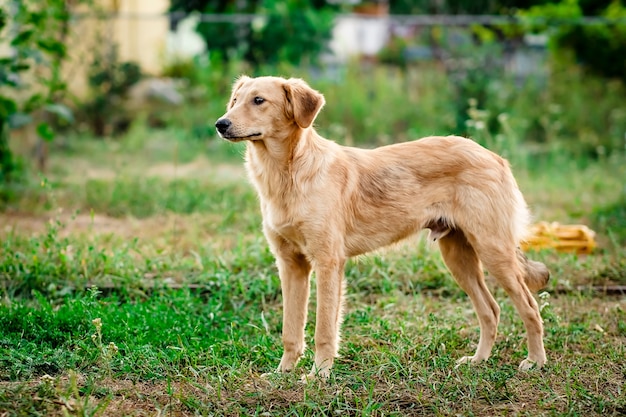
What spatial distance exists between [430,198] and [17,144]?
732cm

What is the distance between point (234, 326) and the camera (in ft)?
16.8

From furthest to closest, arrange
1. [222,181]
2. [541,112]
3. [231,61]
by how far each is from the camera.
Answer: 1. [231,61]
2. [541,112]
3. [222,181]

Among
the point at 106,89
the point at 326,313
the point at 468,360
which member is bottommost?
the point at 106,89

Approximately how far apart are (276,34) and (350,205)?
31.0 feet

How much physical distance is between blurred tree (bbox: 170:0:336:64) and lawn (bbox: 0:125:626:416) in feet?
18.9

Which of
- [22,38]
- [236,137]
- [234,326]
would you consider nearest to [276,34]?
[22,38]

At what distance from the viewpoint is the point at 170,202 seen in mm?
8109

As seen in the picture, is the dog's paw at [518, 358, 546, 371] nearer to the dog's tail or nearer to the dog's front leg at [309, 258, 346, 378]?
the dog's tail

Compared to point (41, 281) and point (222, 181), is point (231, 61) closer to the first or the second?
point (222, 181)

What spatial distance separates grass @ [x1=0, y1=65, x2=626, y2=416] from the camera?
3.94 m

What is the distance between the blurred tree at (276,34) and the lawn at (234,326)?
576cm

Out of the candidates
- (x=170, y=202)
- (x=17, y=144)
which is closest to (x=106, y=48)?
(x=17, y=144)

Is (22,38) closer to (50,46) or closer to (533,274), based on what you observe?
(50,46)

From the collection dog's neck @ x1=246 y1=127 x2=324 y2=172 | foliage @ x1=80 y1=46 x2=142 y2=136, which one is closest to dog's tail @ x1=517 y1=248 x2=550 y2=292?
dog's neck @ x1=246 y1=127 x2=324 y2=172
